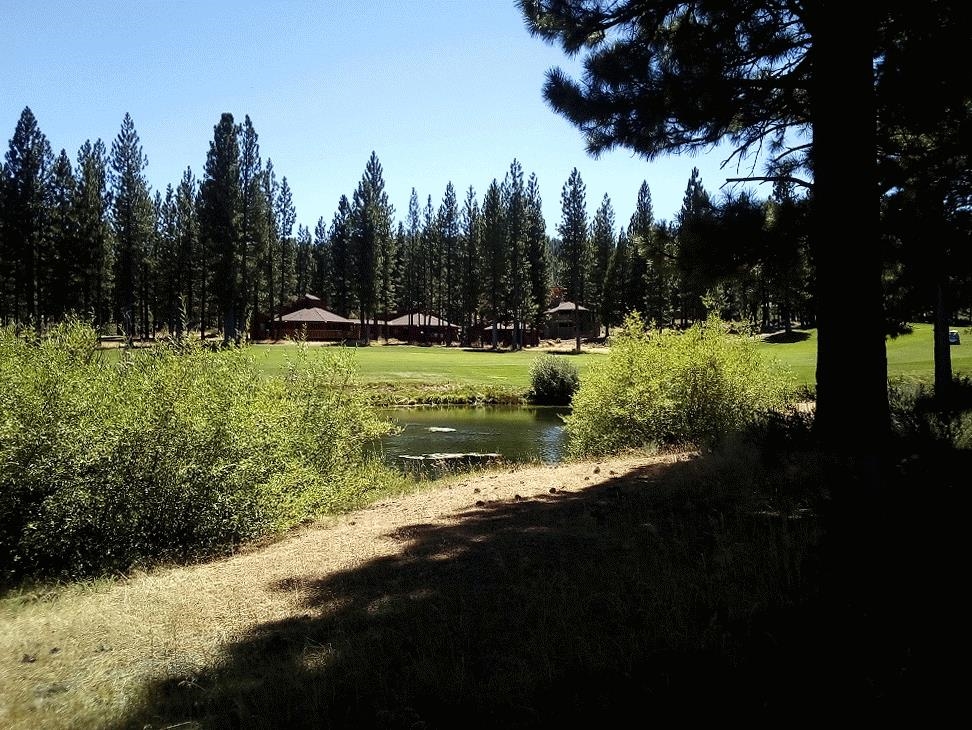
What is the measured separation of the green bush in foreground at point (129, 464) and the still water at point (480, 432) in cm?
743

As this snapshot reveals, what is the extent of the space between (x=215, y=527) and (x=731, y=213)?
28.6ft

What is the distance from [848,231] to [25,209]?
6360cm

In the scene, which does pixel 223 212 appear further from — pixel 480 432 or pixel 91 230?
pixel 480 432

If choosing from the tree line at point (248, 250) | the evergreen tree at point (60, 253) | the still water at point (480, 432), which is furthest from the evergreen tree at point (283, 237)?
the still water at point (480, 432)

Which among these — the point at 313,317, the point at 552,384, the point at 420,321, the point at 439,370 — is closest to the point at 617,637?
the point at 552,384

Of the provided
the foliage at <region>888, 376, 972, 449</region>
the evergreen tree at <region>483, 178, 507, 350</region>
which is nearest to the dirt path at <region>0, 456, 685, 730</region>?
the foliage at <region>888, 376, 972, 449</region>

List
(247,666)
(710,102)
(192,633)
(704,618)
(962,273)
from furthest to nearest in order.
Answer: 1. (962,273)
2. (710,102)
3. (192,633)
4. (247,666)
5. (704,618)

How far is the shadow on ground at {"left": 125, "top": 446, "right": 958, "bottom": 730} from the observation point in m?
3.28

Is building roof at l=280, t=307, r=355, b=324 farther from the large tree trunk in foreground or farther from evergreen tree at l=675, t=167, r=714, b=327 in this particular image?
the large tree trunk in foreground

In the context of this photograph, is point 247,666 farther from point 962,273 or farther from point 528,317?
point 528,317

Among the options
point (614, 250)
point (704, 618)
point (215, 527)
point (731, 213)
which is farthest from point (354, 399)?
point (614, 250)

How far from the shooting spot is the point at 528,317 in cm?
7744

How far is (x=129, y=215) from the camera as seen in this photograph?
63.1 m

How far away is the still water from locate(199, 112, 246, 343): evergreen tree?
107 ft
